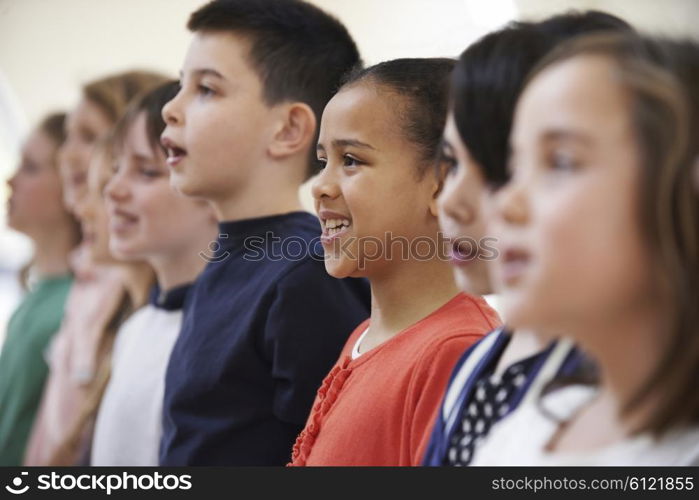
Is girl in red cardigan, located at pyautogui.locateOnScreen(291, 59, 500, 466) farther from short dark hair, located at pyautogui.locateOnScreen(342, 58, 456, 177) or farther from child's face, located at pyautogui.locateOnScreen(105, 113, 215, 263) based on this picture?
child's face, located at pyautogui.locateOnScreen(105, 113, 215, 263)

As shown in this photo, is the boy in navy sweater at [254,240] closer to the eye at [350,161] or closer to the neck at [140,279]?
the eye at [350,161]

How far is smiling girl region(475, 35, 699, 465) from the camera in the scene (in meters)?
0.44

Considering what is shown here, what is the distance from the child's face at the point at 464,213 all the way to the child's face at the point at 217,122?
0.36 metres

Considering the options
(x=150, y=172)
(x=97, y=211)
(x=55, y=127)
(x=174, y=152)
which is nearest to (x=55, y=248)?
(x=55, y=127)

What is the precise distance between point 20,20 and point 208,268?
3.44 feet

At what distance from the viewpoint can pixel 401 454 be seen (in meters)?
0.67

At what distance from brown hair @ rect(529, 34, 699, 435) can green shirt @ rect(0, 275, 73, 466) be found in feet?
3.74

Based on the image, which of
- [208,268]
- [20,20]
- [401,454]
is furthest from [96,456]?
[20,20]

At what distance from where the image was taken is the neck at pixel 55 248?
1.60 metres

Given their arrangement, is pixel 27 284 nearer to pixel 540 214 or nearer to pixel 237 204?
pixel 237 204

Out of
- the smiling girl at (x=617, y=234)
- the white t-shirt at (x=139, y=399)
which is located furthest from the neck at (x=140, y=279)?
the smiling girl at (x=617, y=234)

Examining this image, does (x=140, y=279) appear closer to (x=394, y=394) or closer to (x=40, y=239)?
(x=40, y=239)

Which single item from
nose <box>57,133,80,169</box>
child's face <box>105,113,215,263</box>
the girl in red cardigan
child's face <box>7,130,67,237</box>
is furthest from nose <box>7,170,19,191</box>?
the girl in red cardigan

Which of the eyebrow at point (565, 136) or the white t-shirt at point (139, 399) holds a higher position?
the eyebrow at point (565, 136)
